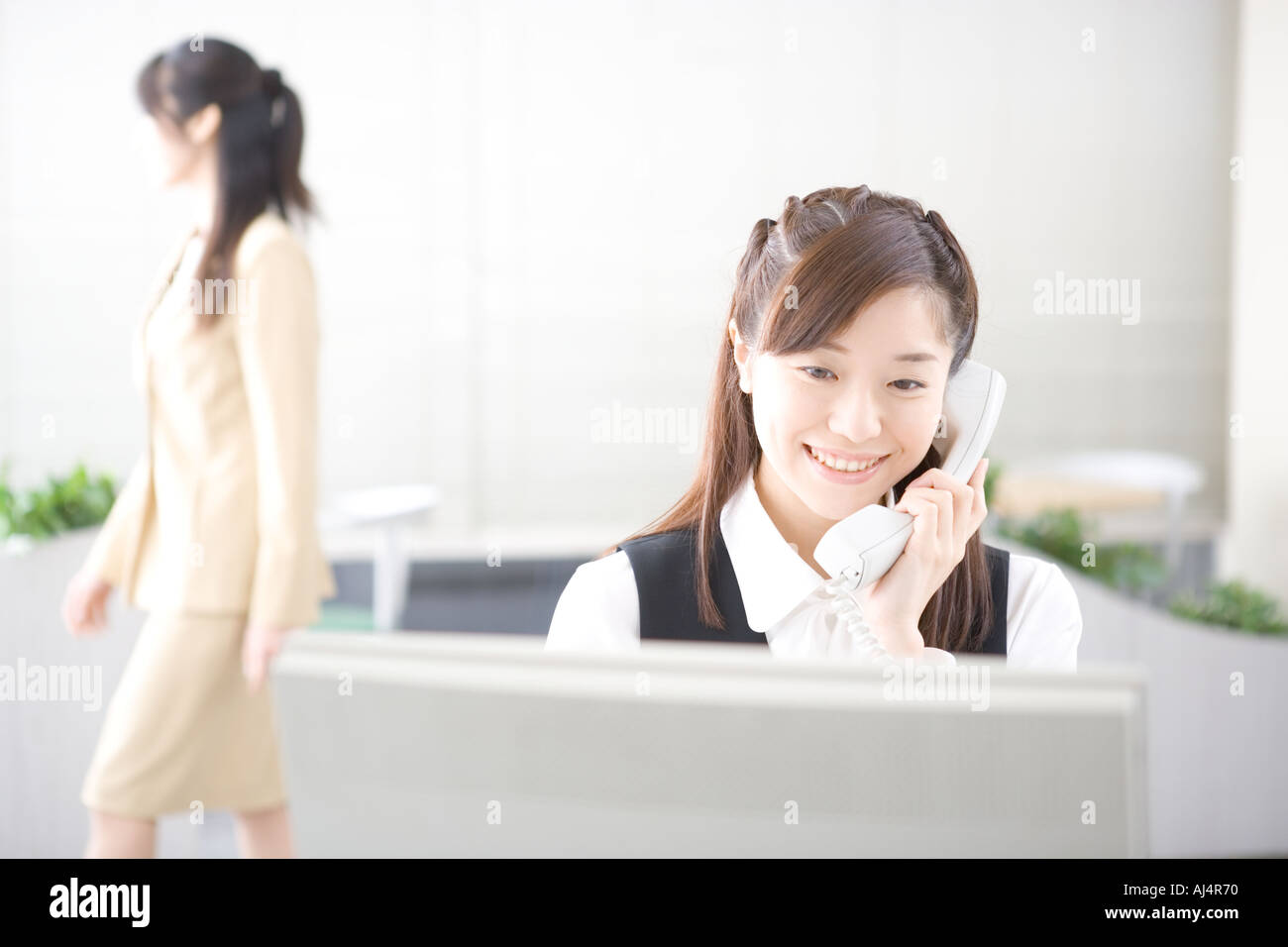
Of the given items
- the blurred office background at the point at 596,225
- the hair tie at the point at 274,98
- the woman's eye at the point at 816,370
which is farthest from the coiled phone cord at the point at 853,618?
the blurred office background at the point at 596,225

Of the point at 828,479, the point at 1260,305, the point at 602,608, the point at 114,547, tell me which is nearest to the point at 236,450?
the point at 114,547

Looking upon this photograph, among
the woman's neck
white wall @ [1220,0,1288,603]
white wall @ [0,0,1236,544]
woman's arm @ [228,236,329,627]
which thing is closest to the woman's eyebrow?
the woman's neck

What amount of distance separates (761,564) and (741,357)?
15cm

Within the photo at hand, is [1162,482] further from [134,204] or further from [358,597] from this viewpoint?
[134,204]

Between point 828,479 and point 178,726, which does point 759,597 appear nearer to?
point 828,479

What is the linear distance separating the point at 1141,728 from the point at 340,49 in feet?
Answer: 12.8

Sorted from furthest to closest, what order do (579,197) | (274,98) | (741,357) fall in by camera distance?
(579,197)
(274,98)
(741,357)

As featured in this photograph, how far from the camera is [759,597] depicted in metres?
0.83

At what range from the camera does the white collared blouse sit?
83cm

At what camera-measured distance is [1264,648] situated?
2.22m

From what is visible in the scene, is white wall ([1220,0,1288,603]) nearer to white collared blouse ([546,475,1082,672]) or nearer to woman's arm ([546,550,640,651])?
white collared blouse ([546,475,1082,672])
